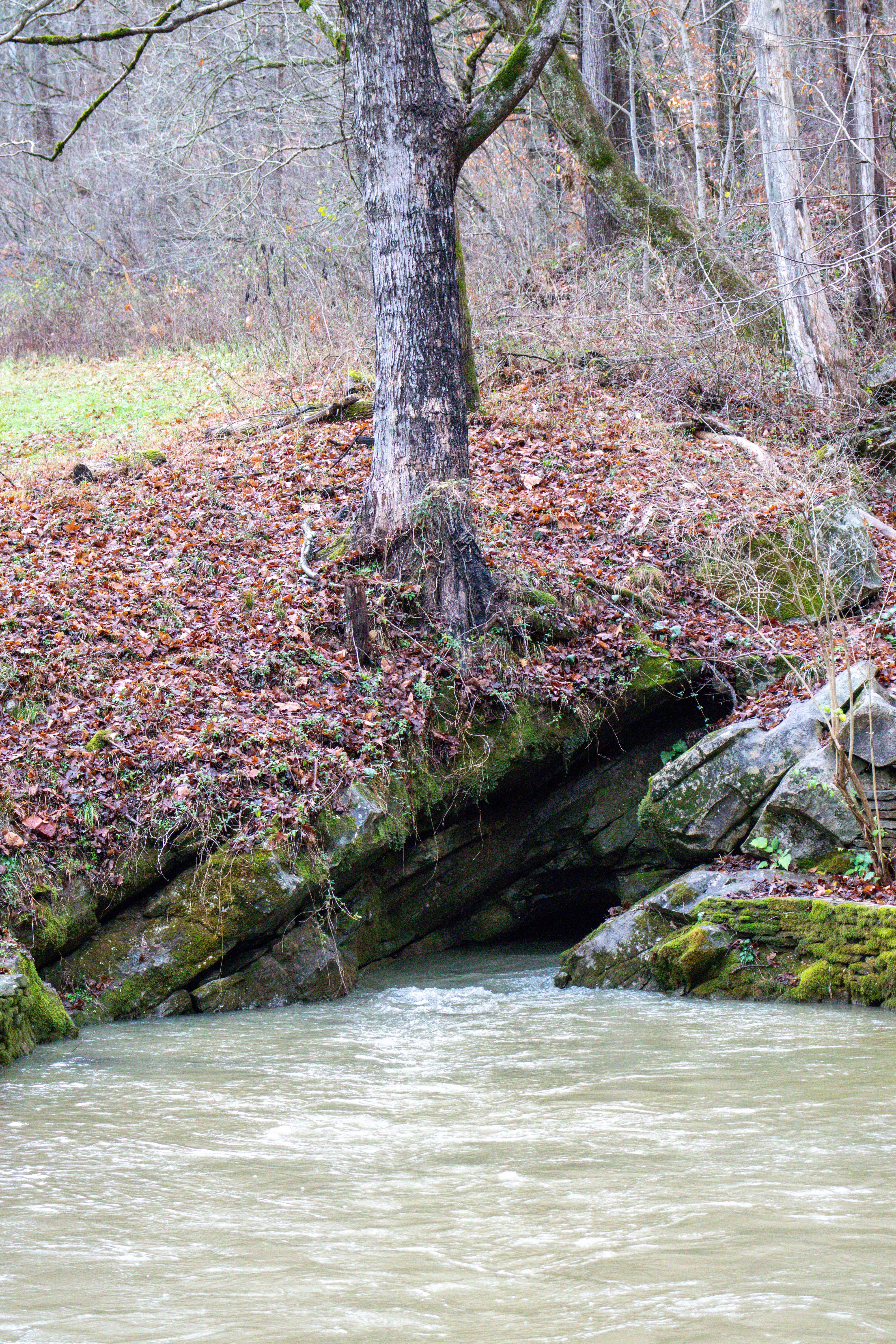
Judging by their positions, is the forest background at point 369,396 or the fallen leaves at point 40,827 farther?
the forest background at point 369,396

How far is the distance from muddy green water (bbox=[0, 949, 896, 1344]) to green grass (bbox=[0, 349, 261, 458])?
10838 millimetres

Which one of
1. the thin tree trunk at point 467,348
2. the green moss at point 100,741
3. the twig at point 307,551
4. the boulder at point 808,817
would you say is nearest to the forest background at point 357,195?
the thin tree trunk at point 467,348

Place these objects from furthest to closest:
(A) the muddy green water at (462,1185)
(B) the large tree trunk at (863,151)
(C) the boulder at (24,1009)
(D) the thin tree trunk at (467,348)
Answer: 1. (D) the thin tree trunk at (467,348)
2. (B) the large tree trunk at (863,151)
3. (C) the boulder at (24,1009)
4. (A) the muddy green water at (462,1185)

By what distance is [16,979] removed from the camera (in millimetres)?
5883

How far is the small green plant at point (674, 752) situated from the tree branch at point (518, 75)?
541 centimetres

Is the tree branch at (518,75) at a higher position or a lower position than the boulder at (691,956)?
higher

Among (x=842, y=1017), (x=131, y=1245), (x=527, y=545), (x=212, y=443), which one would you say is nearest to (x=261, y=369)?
(x=212, y=443)

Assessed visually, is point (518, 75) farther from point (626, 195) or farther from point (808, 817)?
point (626, 195)

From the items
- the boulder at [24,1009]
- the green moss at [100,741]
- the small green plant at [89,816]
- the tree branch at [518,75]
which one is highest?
the tree branch at [518,75]

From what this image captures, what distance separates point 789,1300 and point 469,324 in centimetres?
1280

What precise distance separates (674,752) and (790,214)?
27.5ft

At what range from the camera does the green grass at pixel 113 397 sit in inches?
595

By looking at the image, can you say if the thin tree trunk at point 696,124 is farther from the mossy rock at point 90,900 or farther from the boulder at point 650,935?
the mossy rock at point 90,900

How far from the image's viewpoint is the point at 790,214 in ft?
44.9
